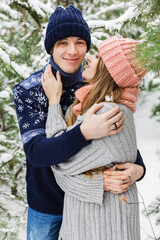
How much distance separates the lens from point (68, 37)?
1626mm

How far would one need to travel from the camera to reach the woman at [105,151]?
1358 mm

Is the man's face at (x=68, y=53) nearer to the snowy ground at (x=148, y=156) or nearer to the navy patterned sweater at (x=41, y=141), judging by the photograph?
the navy patterned sweater at (x=41, y=141)

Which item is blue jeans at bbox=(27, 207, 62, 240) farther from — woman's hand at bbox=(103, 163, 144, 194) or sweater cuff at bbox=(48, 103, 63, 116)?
sweater cuff at bbox=(48, 103, 63, 116)

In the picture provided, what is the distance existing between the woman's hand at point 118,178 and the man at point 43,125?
0.07 ft

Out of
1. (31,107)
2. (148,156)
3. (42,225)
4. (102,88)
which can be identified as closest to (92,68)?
(102,88)

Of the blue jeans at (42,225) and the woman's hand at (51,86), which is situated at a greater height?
the woman's hand at (51,86)

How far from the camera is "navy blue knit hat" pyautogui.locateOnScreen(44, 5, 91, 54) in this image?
1573 mm

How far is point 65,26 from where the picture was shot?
1.57 metres

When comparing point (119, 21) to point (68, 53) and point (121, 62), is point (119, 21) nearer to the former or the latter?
point (68, 53)

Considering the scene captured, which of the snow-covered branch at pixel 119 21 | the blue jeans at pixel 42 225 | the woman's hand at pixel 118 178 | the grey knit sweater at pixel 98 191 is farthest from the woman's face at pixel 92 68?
the blue jeans at pixel 42 225

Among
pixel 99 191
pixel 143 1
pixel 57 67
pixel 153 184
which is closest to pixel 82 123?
pixel 99 191

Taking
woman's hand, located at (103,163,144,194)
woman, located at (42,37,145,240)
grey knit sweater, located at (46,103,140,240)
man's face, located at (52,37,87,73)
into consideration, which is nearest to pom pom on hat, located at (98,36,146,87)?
woman, located at (42,37,145,240)

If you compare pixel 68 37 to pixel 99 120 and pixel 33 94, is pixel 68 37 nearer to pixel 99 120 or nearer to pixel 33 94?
pixel 33 94

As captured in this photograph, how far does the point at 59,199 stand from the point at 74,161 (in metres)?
0.51
